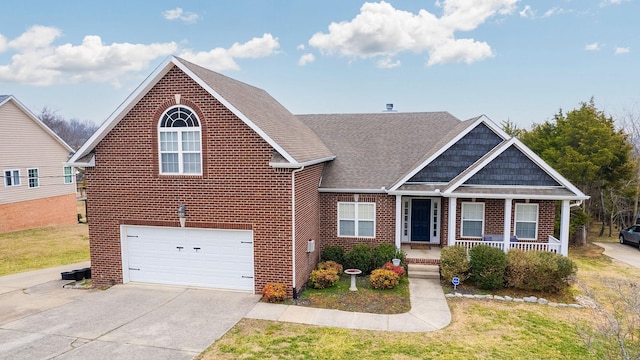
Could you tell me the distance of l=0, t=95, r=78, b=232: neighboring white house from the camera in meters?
25.9

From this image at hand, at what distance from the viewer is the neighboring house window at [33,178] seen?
27859 millimetres

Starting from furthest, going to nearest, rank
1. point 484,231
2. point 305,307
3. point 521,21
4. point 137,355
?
point 521,21
point 484,231
point 305,307
point 137,355

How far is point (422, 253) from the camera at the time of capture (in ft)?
51.6

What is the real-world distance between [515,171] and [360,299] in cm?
735

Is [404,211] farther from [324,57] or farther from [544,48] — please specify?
[324,57]

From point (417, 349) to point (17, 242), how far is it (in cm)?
2436

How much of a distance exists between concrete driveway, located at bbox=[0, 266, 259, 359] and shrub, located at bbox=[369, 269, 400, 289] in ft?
12.8

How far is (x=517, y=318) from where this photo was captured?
10.9m

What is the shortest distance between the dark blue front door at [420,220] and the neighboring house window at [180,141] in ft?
30.8

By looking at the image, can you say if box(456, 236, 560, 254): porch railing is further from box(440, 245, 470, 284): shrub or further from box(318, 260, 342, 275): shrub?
box(318, 260, 342, 275): shrub

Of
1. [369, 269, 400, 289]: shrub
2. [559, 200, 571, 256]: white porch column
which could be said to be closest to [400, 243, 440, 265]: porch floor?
[369, 269, 400, 289]: shrub

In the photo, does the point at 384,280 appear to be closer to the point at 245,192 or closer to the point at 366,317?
the point at 366,317

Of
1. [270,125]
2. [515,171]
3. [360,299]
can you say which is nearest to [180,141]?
[270,125]

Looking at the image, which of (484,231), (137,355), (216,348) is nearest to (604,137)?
(484,231)
